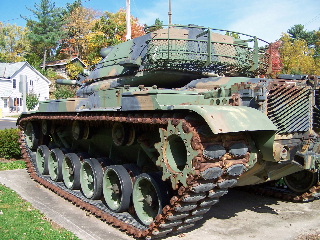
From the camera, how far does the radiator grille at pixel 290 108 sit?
554 cm

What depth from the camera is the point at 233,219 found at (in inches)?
281

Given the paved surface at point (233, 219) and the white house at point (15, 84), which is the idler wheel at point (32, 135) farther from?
the white house at point (15, 84)

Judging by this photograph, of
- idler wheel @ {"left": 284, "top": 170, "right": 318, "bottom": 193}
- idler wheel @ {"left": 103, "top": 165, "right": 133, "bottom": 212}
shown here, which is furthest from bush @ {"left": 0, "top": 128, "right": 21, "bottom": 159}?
idler wheel @ {"left": 284, "top": 170, "right": 318, "bottom": 193}

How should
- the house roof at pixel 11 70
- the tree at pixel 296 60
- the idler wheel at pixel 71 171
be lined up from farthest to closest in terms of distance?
1. the house roof at pixel 11 70
2. the tree at pixel 296 60
3. the idler wheel at pixel 71 171

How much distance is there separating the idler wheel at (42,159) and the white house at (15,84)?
123ft

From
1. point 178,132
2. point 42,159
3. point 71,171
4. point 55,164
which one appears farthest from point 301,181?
point 42,159

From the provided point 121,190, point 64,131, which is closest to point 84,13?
point 64,131

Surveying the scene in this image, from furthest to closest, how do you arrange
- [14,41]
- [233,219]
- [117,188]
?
[14,41] < [117,188] < [233,219]

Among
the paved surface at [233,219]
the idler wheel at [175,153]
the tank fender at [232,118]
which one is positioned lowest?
the paved surface at [233,219]

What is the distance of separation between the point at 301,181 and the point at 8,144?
9.71 m

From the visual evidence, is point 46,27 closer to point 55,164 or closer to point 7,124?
point 7,124

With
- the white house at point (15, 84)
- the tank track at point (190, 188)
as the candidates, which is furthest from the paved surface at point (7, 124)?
the tank track at point (190, 188)

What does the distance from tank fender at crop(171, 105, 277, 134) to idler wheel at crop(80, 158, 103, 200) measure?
3.35 metres

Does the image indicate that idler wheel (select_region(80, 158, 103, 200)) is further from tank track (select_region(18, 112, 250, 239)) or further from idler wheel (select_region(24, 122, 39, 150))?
idler wheel (select_region(24, 122, 39, 150))
